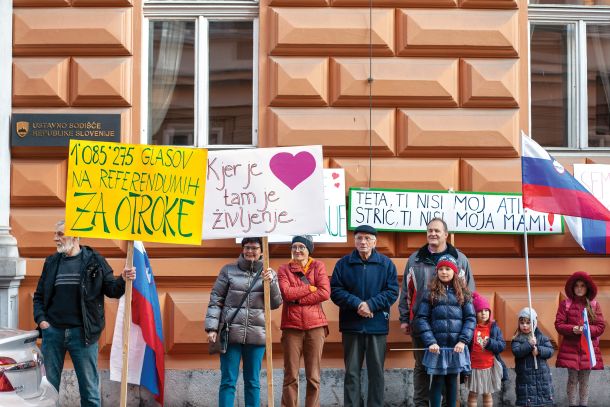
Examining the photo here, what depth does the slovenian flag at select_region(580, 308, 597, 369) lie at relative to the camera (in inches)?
382

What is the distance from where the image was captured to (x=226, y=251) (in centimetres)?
1023

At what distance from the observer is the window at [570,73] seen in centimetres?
1092

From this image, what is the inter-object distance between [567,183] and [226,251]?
3.21 m

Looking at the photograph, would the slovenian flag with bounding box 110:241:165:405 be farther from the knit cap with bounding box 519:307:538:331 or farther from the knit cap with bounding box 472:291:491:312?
the knit cap with bounding box 519:307:538:331

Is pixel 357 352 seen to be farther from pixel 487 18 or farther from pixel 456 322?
pixel 487 18

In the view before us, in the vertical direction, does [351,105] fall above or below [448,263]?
above

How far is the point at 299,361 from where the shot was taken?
9352 mm

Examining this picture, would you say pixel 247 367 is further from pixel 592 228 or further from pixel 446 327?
pixel 592 228

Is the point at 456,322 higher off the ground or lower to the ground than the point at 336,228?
lower

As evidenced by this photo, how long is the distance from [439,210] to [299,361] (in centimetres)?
205

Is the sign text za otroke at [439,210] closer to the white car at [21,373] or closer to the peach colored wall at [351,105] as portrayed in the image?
the peach colored wall at [351,105]

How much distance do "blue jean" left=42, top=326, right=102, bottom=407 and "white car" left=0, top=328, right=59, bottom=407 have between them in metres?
1.57

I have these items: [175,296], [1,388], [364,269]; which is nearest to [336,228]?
[364,269]

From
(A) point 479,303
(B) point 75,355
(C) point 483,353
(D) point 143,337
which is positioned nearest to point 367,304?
(A) point 479,303
